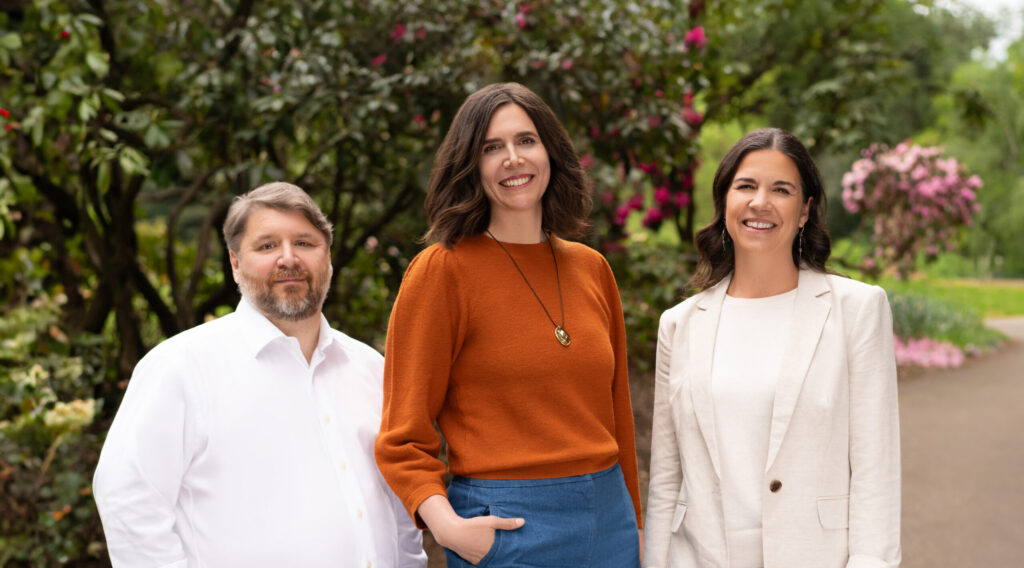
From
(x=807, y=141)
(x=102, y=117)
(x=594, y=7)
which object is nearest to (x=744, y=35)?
(x=807, y=141)

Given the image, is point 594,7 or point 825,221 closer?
point 825,221

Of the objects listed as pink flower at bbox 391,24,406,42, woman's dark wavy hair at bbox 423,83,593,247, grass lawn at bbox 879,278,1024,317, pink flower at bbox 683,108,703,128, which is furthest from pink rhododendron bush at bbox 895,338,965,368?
woman's dark wavy hair at bbox 423,83,593,247

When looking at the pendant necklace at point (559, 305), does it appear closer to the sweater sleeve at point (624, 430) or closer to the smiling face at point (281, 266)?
the sweater sleeve at point (624, 430)

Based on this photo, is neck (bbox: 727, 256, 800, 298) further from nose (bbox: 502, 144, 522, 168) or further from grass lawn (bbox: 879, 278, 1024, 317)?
grass lawn (bbox: 879, 278, 1024, 317)

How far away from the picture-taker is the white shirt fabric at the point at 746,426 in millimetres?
1848

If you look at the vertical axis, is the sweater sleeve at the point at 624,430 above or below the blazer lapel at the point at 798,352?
below

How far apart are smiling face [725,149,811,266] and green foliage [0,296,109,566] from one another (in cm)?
295

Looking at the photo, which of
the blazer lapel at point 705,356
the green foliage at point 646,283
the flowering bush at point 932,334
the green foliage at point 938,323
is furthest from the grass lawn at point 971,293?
the blazer lapel at point 705,356

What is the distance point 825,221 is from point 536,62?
196 cm

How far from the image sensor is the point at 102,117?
3699 millimetres

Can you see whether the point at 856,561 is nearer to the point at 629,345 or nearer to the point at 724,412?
the point at 724,412

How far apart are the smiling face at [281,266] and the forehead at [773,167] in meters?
1.11

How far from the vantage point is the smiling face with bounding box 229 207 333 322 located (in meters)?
2.01

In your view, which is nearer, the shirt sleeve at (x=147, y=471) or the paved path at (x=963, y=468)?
the shirt sleeve at (x=147, y=471)
